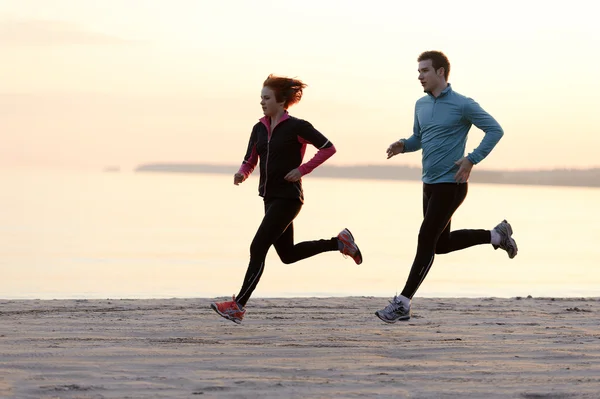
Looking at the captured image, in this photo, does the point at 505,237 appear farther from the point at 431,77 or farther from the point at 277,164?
the point at 277,164

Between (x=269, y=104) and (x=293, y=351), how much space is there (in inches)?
83.8

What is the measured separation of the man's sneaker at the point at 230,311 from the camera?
7.65 metres

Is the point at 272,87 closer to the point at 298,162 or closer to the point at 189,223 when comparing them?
the point at 298,162

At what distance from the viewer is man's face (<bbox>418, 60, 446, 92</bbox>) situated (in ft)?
25.1

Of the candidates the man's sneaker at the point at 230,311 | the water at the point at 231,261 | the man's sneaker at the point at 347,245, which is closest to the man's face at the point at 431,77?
the man's sneaker at the point at 347,245

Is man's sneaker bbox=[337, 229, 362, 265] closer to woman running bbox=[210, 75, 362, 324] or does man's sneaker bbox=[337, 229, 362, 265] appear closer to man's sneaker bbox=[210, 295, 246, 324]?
woman running bbox=[210, 75, 362, 324]

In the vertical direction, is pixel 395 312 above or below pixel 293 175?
below

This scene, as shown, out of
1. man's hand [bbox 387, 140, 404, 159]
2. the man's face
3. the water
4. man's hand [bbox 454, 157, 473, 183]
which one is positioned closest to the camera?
man's hand [bbox 454, 157, 473, 183]

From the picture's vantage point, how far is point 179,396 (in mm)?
5070

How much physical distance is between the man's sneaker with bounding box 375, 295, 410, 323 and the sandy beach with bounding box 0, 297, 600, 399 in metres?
0.12

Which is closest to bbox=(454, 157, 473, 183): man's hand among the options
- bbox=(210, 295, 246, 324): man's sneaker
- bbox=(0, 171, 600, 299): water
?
bbox=(210, 295, 246, 324): man's sneaker

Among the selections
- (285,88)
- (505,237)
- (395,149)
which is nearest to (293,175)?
(285,88)

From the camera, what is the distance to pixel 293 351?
6480 mm

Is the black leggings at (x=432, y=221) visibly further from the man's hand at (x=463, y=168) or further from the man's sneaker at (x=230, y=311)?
the man's sneaker at (x=230, y=311)
